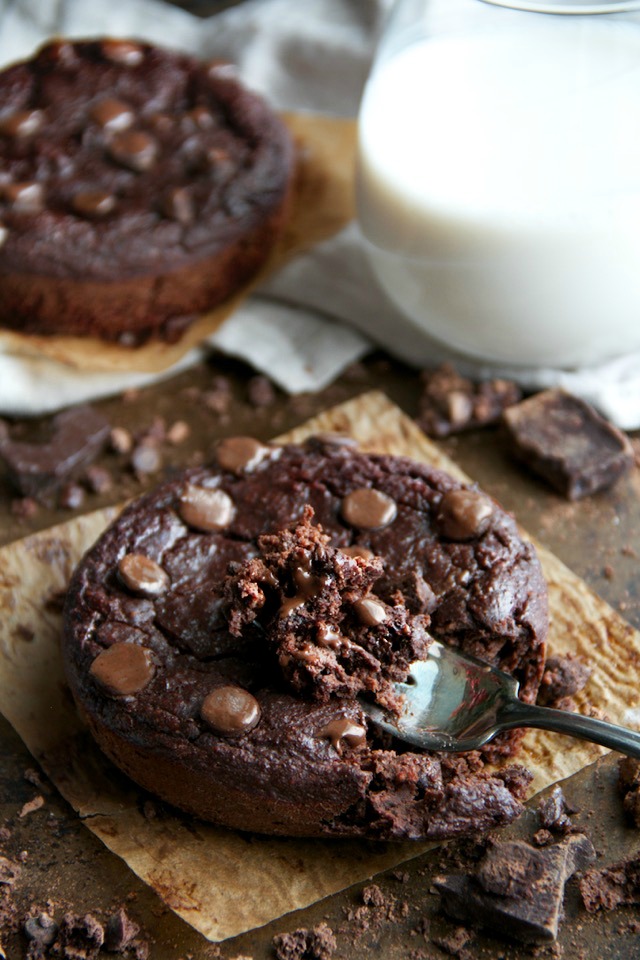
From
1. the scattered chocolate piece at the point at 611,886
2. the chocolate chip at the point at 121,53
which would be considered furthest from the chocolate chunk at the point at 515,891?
the chocolate chip at the point at 121,53

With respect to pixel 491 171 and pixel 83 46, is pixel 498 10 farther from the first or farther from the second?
pixel 83 46

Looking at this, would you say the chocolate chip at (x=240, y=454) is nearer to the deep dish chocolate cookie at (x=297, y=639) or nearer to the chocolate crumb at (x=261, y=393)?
the deep dish chocolate cookie at (x=297, y=639)

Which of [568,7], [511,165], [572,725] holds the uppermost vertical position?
[568,7]

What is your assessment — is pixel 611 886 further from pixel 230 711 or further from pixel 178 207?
pixel 178 207

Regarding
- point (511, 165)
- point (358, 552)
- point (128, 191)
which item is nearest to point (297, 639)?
point (358, 552)

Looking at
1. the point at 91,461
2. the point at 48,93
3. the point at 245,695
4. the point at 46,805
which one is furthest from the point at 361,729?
the point at 48,93

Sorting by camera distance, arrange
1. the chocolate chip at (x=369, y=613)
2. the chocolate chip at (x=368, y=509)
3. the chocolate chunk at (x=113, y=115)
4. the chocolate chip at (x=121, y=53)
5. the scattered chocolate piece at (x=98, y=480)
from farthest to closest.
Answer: the chocolate chip at (x=121, y=53), the chocolate chunk at (x=113, y=115), the scattered chocolate piece at (x=98, y=480), the chocolate chip at (x=368, y=509), the chocolate chip at (x=369, y=613)
